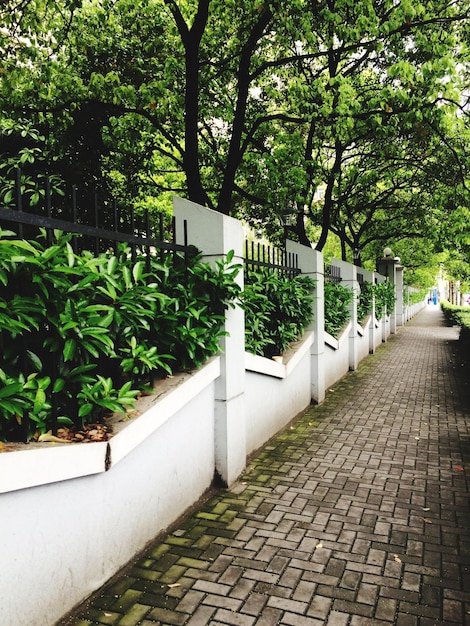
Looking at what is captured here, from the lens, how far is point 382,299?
57.3 ft

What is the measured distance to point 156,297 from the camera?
136 inches

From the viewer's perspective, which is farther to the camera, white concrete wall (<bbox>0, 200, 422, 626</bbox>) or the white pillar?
the white pillar

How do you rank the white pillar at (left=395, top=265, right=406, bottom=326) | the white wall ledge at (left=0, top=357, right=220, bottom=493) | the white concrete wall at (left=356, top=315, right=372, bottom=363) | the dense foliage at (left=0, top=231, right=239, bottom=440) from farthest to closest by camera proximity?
1. the white pillar at (left=395, top=265, right=406, bottom=326)
2. the white concrete wall at (left=356, top=315, right=372, bottom=363)
3. the dense foliage at (left=0, top=231, right=239, bottom=440)
4. the white wall ledge at (left=0, top=357, right=220, bottom=493)

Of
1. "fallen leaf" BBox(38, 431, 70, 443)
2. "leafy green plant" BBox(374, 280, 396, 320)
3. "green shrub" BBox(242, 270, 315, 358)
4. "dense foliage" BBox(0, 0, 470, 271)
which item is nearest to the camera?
"fallen leaf" BBox(38, 431, 70, 443)

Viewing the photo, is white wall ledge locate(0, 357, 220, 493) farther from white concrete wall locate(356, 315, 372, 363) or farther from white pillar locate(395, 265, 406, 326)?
white pillar locate(395, 265, 406, 326)

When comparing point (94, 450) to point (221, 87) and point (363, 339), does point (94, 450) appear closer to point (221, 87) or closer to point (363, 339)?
point (221, 87)

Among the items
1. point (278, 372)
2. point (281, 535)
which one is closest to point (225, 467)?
point (281, 535)

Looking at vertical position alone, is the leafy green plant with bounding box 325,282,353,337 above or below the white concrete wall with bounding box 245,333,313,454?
above

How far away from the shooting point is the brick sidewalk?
2.81 m

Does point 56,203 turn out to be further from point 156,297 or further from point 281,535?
point 281,535

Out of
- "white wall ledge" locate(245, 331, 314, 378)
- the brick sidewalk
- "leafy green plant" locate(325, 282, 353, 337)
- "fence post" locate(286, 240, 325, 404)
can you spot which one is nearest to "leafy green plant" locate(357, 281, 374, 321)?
"leafy green plant" locate(325, 282, 353, 337)

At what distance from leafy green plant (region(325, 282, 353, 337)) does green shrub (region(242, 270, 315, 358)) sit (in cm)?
197

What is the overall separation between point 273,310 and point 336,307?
155 inches

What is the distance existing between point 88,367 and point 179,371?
1313mm
